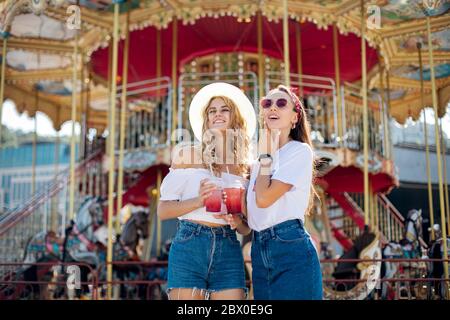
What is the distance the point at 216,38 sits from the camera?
37.6 ft

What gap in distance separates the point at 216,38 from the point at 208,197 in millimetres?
9075

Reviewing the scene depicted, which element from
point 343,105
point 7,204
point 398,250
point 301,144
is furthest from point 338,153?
point 7,204

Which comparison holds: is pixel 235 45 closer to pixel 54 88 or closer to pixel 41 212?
pixel 54 88

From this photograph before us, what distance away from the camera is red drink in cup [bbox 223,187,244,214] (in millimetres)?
2756

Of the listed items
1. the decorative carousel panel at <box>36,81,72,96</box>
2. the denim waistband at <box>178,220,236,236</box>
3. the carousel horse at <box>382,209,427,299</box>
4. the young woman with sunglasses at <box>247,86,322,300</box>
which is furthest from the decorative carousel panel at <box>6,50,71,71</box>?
the young woman with sunglasses at <box>247,86,322,300</box>

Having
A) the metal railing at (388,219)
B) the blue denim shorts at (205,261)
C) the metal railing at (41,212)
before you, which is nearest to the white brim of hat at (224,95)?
the blue denim shorts at (205,261)

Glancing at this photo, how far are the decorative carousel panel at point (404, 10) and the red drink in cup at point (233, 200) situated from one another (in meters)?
6.54

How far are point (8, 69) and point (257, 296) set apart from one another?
1145 centimetres

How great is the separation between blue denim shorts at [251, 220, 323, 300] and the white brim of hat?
71cm

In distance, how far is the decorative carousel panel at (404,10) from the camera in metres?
8.32

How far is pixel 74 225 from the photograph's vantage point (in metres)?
9.33

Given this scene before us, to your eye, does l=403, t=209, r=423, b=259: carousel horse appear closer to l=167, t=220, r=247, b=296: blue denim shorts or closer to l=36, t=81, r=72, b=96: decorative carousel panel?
l=167, t=220, r=247, b=296: blue denim shorts

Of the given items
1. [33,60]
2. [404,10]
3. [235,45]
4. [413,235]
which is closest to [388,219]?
[413,235]
